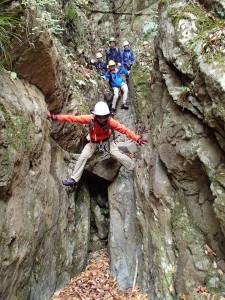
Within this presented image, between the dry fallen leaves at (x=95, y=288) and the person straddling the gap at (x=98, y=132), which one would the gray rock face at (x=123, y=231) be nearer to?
the dry fallen leaves at (x=95, y=288)

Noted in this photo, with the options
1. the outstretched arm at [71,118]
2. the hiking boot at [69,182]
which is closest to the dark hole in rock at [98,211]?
the hiking boot at [69,182]

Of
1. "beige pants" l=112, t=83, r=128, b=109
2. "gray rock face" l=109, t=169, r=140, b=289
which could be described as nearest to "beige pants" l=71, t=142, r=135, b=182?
"gray rock face" l=109, t=169, r=140, b=289

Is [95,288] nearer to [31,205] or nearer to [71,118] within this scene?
[31,205]

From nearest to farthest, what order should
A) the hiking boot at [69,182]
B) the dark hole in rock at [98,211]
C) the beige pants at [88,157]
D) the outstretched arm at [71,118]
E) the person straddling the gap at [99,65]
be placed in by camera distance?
1. the outstretched arm at [71,118]
2. the hiking boot at [69,182]
3. the beige pants at [88,157]
4. the dark hole in rock at [98,211]
5. the person straddling the gap at [99,65]

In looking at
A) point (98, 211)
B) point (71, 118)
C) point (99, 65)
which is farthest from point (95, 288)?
point (99, 65)

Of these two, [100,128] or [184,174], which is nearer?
[184,174]

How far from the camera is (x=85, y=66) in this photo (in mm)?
12148

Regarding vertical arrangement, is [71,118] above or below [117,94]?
below

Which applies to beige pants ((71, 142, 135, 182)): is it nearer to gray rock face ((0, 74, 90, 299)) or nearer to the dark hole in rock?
gray rock face ((0, 74, 90, 299))

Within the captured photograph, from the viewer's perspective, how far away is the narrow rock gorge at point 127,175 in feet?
17.0

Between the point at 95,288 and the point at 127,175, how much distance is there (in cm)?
323

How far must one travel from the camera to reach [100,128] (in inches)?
303

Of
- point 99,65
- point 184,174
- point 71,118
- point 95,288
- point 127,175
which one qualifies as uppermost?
point 99,65

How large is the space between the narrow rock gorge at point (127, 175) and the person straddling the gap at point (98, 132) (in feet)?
1.09
